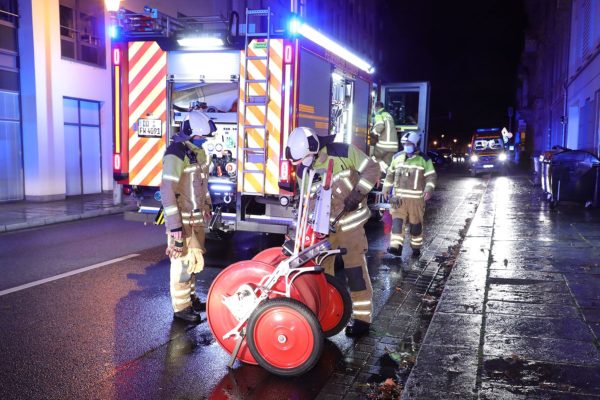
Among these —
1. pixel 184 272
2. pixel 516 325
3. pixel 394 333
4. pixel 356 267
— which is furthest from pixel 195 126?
pixel 516 325

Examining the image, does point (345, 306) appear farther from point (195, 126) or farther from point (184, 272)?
point (195, 126)

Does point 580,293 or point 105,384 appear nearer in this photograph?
point 105,384

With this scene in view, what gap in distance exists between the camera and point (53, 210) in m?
12.4

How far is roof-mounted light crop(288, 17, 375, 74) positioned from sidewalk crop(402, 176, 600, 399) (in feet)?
11.1

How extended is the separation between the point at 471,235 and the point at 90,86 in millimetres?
11302

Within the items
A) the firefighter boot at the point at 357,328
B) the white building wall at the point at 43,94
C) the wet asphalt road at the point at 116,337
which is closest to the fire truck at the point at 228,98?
the wet asphalt road at the point at 116,337

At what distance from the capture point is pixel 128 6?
15.7 metres

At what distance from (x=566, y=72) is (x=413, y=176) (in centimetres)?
2118

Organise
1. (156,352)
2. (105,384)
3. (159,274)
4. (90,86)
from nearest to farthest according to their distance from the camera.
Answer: (105,384), (156,352), (159,274), (90,86)

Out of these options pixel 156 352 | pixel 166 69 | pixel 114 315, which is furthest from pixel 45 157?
pixel 156 352

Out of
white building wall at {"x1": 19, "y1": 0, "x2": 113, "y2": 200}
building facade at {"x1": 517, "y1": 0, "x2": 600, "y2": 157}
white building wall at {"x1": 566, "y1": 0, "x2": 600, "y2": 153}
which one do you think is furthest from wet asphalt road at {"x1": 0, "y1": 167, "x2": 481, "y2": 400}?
building facade at {"x1": 517, "y1": 0, "x2": 600, "y2": 157}

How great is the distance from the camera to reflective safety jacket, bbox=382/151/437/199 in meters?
7.86

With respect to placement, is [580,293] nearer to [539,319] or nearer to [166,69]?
[539,319]

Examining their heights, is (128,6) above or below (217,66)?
above
